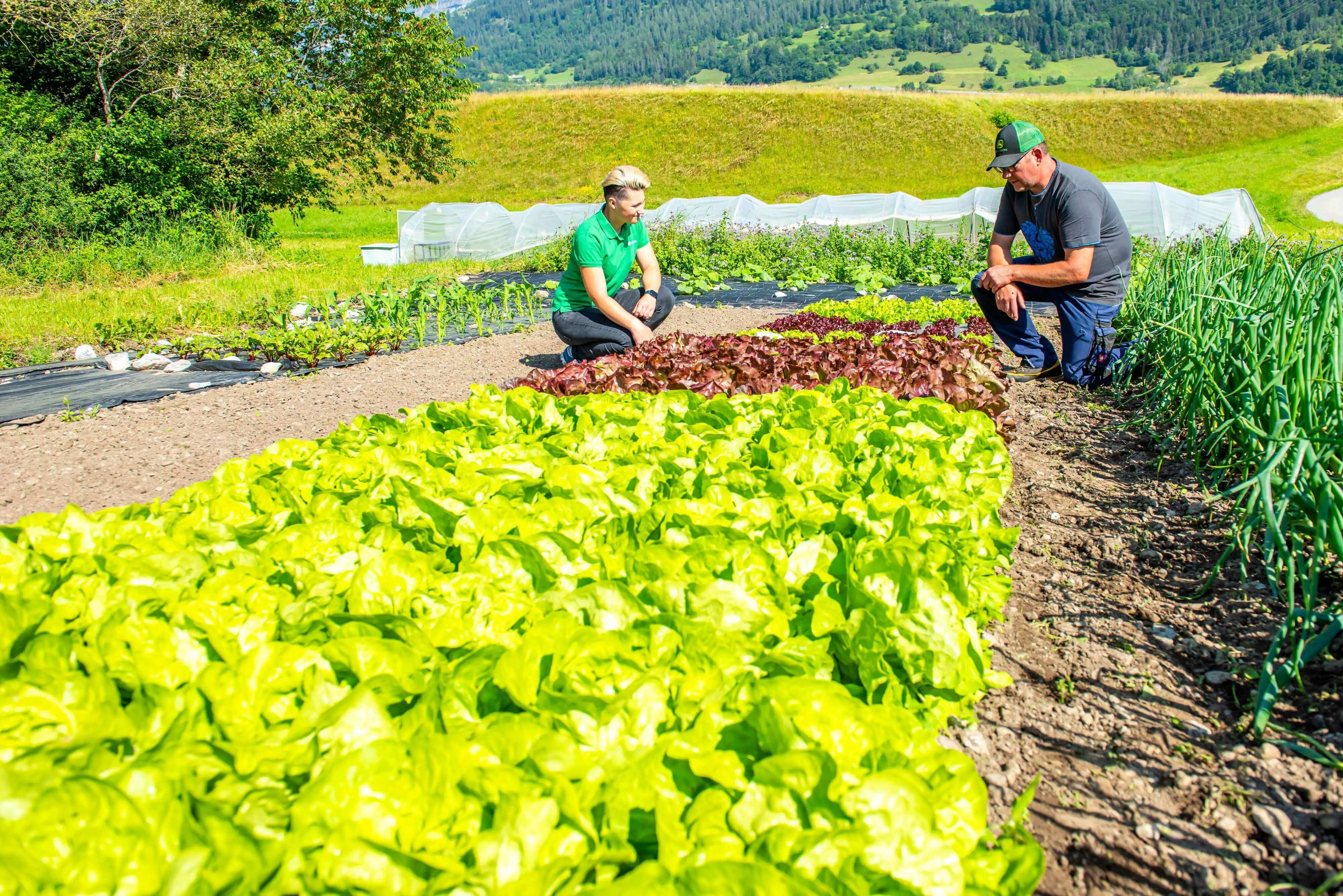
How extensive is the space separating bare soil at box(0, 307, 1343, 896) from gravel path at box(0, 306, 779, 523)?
0.02m

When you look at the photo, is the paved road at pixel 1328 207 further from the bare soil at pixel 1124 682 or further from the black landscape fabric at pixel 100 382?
the bare soil at pixel 1124 682

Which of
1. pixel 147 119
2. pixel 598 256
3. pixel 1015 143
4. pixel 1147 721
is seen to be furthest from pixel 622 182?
pixel 147 119

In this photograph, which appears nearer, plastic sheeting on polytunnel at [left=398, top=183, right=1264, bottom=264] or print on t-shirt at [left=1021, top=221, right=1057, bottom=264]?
print on t-shirt at [left=1021, top=221, right=1057, bottom=264]

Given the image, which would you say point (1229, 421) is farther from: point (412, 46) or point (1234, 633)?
point (412, 46)

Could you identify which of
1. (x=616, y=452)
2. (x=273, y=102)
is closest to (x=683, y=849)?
(x=616, y=452)

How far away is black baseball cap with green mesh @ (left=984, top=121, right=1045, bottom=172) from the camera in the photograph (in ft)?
17.2

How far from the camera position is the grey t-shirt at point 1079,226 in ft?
17.4

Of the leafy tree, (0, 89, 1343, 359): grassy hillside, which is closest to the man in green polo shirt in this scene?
the leafy tree

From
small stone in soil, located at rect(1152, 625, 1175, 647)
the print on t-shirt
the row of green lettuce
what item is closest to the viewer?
the row of green lettuce

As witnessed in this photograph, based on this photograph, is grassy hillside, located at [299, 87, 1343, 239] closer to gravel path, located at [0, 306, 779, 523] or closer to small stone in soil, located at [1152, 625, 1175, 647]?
gravel path, located at [0, 306, 779, 523]

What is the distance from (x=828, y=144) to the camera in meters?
39.1

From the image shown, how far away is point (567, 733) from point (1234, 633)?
2.03 meters

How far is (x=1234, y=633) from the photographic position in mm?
2283

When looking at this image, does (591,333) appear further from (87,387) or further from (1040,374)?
(87,387)
